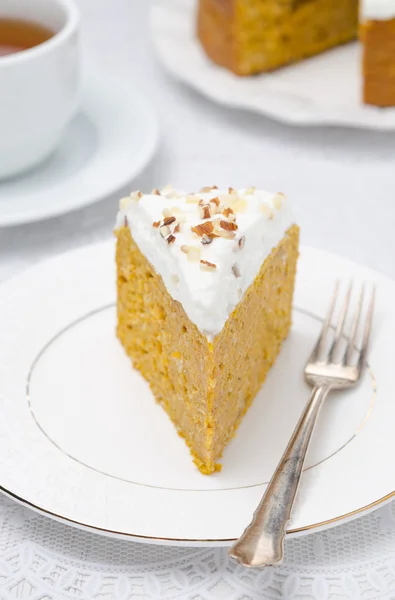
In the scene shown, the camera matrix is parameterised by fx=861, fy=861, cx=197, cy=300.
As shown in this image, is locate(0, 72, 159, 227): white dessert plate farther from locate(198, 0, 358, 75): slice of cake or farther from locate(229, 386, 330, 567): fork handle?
locate(229, 386, 330, 567): fork handle

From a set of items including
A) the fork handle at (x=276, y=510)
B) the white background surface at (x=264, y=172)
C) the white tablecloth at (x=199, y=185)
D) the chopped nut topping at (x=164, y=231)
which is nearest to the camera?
the fork handle at (x=276, y=510)

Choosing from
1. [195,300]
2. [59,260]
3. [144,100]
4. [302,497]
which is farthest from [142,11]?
[302,497]

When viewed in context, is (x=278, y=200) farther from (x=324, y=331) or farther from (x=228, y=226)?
(x=324, y=331)

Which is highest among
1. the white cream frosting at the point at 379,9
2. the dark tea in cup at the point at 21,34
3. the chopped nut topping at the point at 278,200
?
the chopped nut topping at the point at 278,200

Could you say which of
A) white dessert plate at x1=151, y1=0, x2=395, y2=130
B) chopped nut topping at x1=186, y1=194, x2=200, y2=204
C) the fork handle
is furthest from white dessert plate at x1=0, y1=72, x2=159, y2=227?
the fork handle

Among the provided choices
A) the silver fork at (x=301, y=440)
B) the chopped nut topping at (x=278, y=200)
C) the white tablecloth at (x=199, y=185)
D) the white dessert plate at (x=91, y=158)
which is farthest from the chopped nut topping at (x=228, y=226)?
the white dessert plate at (x=91, y=158)

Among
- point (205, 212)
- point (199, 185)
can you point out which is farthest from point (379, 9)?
point (205, 212)

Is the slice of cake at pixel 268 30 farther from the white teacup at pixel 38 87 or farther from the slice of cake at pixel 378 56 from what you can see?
the white teacup at pixel 38 87
